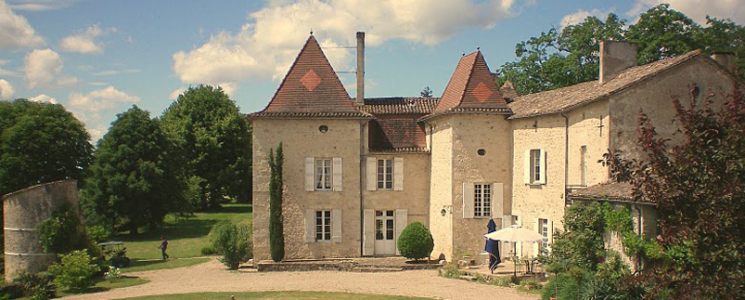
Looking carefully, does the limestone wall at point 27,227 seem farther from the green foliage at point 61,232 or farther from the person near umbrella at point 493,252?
the person near umbrella at point 493,252

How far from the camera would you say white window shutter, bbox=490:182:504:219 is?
22.9 m

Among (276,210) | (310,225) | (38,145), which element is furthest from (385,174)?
(38,145)

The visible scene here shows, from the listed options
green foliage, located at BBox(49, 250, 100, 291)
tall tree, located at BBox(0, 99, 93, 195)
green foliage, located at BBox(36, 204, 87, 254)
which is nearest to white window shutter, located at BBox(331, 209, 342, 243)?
green foliage, located at BBox(49, 250, 100, 291)

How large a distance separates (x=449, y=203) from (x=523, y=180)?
115 inches

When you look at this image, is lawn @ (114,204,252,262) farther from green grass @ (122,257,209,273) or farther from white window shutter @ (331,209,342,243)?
white window shutter @ (331,209,342,243)

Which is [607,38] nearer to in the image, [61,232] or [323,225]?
[323,225]

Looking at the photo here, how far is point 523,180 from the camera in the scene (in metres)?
22.1

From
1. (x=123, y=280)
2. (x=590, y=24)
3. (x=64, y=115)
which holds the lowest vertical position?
(x=123, y=280)

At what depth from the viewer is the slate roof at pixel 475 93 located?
2291 centimetres

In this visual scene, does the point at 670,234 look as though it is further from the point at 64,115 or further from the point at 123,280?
the point at 64,115

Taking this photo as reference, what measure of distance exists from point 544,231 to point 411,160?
679 centimetres

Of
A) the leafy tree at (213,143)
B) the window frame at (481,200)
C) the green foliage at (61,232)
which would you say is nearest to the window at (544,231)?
the window frame at (481,200)

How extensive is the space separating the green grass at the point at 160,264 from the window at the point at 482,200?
12817mm

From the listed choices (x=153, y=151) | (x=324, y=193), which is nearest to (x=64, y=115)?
(x=153, y=151)
